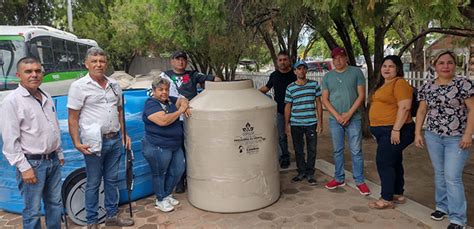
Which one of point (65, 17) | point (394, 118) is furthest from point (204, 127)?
point (65, 17)

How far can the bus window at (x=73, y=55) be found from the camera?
13.4m

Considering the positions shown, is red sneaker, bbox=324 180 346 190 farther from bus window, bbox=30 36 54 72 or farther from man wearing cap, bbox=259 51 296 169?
bus window, bbox=30 36 54 72

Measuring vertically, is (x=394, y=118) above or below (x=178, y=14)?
below

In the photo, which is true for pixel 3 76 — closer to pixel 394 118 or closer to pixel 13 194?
pixel 13 194

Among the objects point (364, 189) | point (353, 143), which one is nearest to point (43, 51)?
point (353, 143)

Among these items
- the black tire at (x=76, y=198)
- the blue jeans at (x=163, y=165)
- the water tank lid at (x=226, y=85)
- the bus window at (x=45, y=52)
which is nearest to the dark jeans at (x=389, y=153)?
the water tank lid at (x=226, y=85)

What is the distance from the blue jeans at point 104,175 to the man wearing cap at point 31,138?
0.40m

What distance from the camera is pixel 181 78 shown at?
4.79 meters

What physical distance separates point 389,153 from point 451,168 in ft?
2.08

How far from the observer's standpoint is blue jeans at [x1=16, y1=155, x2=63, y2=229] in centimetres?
310

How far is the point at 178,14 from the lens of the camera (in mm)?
6383

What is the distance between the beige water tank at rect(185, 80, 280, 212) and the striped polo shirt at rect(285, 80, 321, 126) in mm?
546

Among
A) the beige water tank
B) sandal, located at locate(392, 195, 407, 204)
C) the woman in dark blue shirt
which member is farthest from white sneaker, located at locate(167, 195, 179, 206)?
sandal, located at locate(392, 195, 407, 204)

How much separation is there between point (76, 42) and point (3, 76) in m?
5.26
